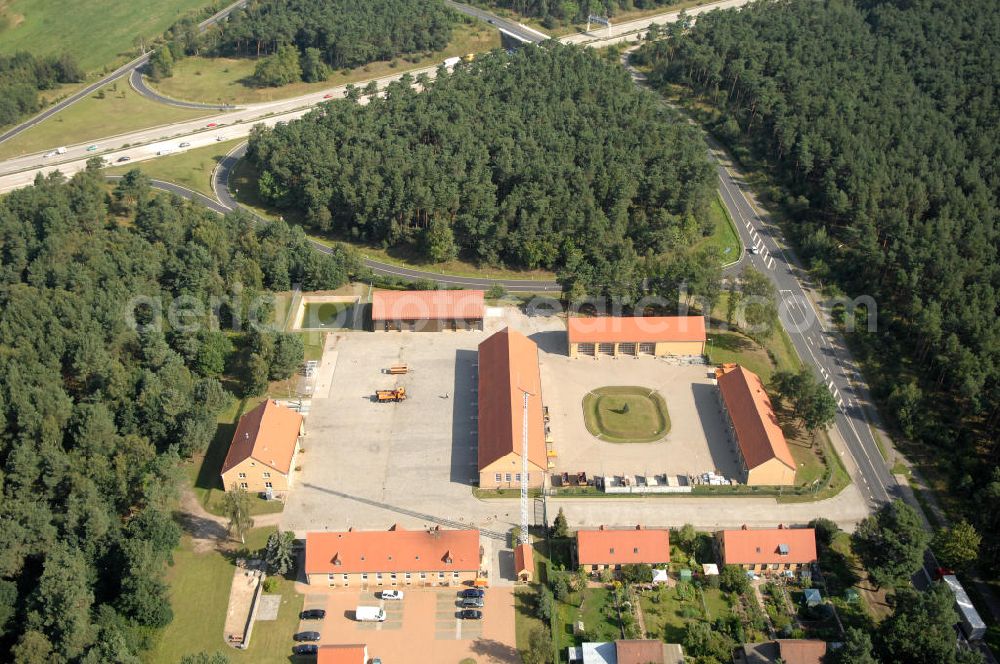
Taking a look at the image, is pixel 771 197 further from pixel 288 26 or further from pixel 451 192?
pixel 288 26

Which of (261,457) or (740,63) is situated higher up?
(740,63)

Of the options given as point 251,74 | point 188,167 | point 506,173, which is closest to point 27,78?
point 251,74

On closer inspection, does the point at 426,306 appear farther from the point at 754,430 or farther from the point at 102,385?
the point at 754,430

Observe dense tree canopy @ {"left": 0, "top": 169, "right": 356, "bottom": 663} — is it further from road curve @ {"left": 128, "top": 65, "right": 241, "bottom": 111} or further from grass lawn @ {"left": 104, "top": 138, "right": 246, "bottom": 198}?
road curve @ {"left": 128, "top": 65, "right": 241, "bottom": 111}

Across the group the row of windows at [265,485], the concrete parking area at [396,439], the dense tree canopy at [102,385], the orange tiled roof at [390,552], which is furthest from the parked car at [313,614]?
the row of windows at [265,485]

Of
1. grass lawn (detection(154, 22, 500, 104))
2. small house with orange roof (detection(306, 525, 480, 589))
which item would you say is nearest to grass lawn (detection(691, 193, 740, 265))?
small house with orange roof (detection(306, 525, 480, 589))

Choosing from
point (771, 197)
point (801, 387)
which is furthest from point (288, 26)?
point (801, 387)

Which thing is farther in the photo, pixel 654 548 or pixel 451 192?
pixel 451 192

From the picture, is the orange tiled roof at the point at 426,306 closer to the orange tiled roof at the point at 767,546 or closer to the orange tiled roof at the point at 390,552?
the orange tiled roof at the point at 390,552
